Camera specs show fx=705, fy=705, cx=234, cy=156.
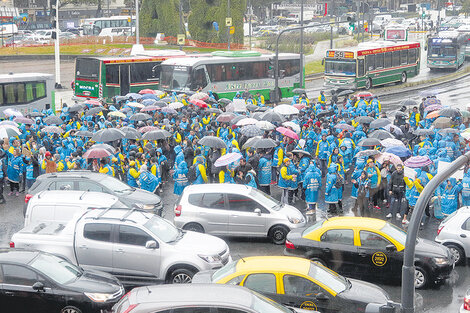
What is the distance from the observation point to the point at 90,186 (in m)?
16.6

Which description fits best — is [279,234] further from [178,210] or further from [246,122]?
[246,122]

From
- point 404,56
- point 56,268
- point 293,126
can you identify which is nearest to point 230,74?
point 404,56

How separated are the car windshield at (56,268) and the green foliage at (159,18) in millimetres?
58014

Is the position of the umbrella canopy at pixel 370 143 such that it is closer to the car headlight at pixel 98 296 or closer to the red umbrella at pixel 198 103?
the red umbrella at pixel 198 103

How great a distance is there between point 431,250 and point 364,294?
2801mm

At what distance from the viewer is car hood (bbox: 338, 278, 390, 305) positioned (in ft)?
35.7

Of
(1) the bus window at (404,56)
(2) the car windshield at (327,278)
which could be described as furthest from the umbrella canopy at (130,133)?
(1) the bus window at (404,56)

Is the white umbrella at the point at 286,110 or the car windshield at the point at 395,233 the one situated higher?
the white umbrella at the point at 286,110

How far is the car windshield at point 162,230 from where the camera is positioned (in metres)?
13.1

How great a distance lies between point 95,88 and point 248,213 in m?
22.1

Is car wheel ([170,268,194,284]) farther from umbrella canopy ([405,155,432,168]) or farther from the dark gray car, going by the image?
umbrella canopy ([405,155,432,168])

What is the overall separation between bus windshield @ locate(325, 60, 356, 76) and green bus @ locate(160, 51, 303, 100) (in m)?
2.04

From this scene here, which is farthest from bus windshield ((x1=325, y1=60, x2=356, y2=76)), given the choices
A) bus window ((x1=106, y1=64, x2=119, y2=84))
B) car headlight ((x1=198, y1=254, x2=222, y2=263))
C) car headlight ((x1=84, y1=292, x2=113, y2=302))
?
car headlight ((x1=84, y1=292, x2=113, y2=302))

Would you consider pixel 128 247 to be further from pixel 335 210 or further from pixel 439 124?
pixel 439 124
